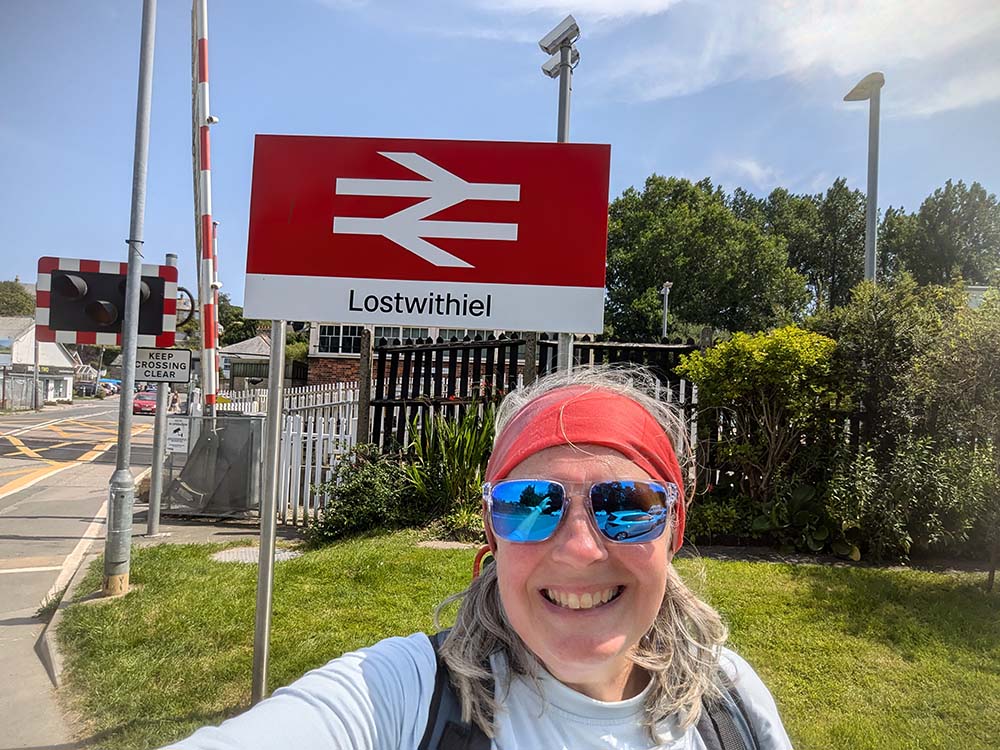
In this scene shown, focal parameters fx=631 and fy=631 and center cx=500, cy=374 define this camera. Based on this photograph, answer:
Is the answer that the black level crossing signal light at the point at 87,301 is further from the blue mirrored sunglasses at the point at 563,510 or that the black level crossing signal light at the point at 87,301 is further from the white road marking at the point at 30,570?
the blue mirrored sunglasses at the point at 563,510

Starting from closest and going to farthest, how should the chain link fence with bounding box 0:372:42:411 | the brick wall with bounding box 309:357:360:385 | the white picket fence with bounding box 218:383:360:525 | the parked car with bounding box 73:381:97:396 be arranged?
1. the white picket fence with bounding box 218:383:360:525
2. the brick wall with bounding box 309:357:360:385
3. the chain link fence with bounding box 0:372:42:411
4. the parked car with bounding box 73:381:97:396

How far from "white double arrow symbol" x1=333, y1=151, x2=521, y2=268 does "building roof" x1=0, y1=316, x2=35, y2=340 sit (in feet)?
243

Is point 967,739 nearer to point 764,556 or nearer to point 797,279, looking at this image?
point 764,556

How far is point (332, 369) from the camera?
22344 millimetres

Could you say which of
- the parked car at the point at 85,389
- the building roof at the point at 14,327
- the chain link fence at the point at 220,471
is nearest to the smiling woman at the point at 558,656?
the chain link fence at the point at 220,471

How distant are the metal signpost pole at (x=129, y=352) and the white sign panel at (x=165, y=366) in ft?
6.21

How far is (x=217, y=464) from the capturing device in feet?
28.9

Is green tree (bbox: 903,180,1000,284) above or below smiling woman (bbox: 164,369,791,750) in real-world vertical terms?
above

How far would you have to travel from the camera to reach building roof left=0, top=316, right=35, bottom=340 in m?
61.3

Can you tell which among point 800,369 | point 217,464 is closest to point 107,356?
point 217,464

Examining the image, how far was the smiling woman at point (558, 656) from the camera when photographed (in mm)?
1205

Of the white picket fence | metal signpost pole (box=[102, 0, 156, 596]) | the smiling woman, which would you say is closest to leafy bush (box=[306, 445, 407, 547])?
the white picket fence

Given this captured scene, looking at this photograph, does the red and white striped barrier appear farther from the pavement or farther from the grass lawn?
the grass lawn

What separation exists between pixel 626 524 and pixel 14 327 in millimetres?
78184
